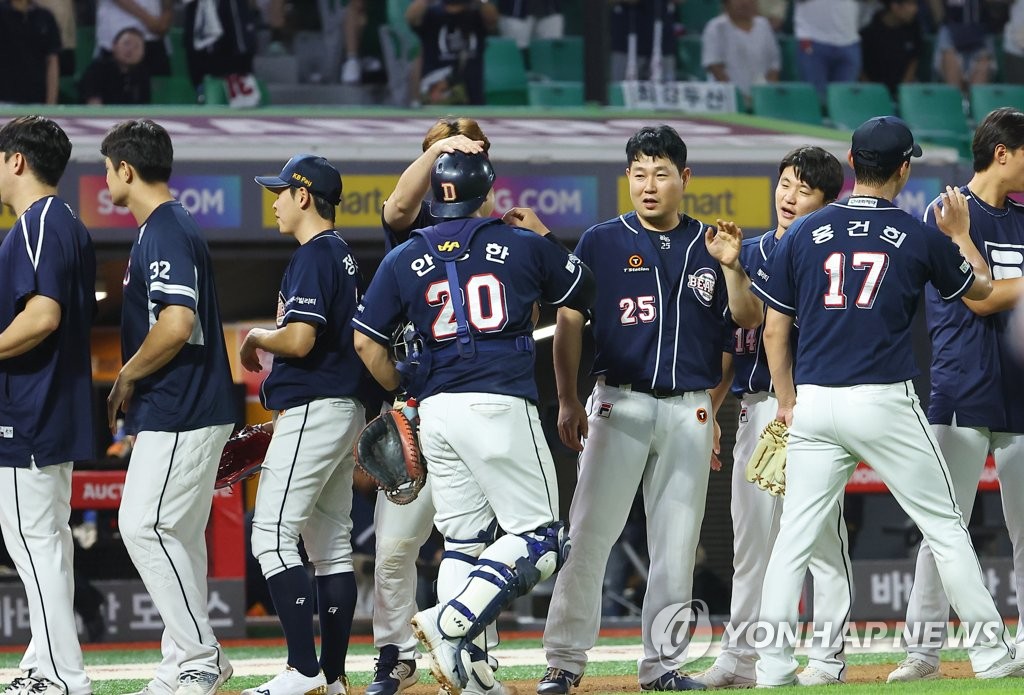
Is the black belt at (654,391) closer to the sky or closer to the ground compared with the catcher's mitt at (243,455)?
closer to the sky

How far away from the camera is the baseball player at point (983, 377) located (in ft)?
18.2

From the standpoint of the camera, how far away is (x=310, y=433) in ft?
17.4

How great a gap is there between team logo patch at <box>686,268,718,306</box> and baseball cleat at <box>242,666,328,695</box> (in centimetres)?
188

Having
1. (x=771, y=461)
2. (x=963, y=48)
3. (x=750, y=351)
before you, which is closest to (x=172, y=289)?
(x=771, y=461)

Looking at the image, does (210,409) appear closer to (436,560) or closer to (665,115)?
(436,560)

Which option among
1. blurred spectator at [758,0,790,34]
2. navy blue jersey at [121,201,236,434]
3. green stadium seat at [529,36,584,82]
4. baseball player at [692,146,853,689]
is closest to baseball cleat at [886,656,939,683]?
baseball player at [692,146,853,689]

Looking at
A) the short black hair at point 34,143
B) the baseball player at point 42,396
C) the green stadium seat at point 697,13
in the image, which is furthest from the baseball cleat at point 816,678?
the green stadium seat at point 697,13

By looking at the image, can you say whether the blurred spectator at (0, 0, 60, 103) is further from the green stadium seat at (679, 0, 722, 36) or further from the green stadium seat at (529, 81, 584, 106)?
the green stadium seat at (679, 0, 722, 36)

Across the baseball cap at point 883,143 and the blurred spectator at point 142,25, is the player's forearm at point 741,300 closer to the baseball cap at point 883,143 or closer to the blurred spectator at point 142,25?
the baseball cap at point 883,143

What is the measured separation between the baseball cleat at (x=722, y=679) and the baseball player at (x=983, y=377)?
52cm

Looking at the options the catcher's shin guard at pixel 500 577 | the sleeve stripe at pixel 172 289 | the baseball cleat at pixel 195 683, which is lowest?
the baseball cleat at pixel 195 683

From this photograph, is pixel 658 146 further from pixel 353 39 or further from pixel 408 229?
pixel 353 39

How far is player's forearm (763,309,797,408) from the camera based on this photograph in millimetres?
5320

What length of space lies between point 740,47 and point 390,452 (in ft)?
26.9
